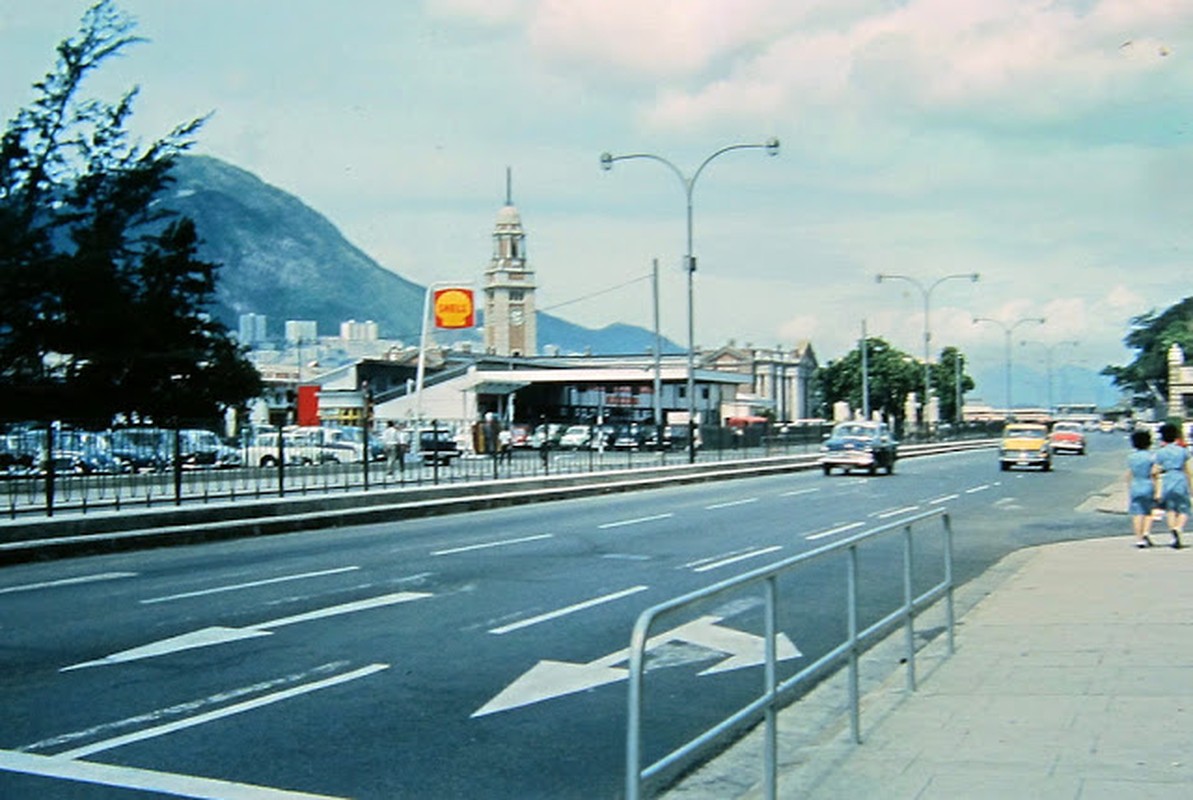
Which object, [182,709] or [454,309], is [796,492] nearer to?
[182,709]

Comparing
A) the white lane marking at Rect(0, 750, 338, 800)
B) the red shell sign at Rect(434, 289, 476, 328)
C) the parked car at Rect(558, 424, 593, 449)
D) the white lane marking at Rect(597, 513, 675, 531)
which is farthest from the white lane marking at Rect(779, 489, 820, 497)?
the red shell sign at Rect(434, 289, 476, 328)

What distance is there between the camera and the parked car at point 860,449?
45.9 meters

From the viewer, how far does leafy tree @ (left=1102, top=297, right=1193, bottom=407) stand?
392 feet

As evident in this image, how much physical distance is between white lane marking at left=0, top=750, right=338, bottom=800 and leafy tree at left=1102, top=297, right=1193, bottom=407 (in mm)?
112136

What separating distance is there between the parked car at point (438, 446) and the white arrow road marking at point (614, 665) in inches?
815

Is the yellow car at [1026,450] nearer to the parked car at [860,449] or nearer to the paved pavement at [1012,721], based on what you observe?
the parked car at [860,449]

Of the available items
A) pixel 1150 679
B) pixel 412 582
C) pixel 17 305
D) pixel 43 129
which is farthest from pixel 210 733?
pixel 43 129

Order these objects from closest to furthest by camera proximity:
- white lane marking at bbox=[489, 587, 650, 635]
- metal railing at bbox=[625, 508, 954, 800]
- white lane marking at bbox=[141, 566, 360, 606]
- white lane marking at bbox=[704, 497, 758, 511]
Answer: metal railing at bbox=[625, 508, 954, 800] < white lane marking at bbox=[489, 587, 650, 635] < white lane marking at bbox=[141, 566, 360, 606] < white lane marking at bbox=[704, 497, 758, 511]

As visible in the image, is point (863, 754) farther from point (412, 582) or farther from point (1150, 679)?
point (412, 582)

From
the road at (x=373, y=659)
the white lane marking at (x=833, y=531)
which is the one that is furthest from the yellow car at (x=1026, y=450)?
the road at (x=373, y=659)

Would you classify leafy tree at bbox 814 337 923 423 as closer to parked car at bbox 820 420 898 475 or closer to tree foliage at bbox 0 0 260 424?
parked car at bbox 820 420 898 475

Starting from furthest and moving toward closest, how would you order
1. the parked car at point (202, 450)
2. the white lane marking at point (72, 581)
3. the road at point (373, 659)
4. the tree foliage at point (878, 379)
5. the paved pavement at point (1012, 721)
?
the tree foliage at point (878, 379) → the parked car at point (202, 450) → the white lane marking at point (72, 581) → the road at point (373, 659) → the paved pavement at point (1012, 721)

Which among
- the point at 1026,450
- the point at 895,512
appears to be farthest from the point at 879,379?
the point at 895,512

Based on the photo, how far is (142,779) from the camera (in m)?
6.88
